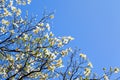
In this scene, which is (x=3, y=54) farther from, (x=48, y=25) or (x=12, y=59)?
(x=48, y=25)

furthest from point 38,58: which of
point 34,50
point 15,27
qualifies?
point 15,27

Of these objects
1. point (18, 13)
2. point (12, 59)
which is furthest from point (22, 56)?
point (18, 13)

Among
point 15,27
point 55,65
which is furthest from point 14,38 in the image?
point 55,65

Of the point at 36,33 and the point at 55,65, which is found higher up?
the point at 36,33

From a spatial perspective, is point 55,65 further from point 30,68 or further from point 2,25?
point 2,25

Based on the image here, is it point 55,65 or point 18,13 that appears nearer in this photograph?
point 55,65

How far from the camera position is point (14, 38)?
29328mm

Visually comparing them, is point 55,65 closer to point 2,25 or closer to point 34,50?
point 34,50

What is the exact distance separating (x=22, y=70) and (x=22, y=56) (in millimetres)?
1363

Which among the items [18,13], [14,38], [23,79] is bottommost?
[23,79]

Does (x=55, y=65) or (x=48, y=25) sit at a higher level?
(x=48, y=25)

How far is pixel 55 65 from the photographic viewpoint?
93.5ft

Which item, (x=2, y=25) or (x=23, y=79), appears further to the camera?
(x=2, y=25)

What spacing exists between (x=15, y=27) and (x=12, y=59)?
2.07 meters
